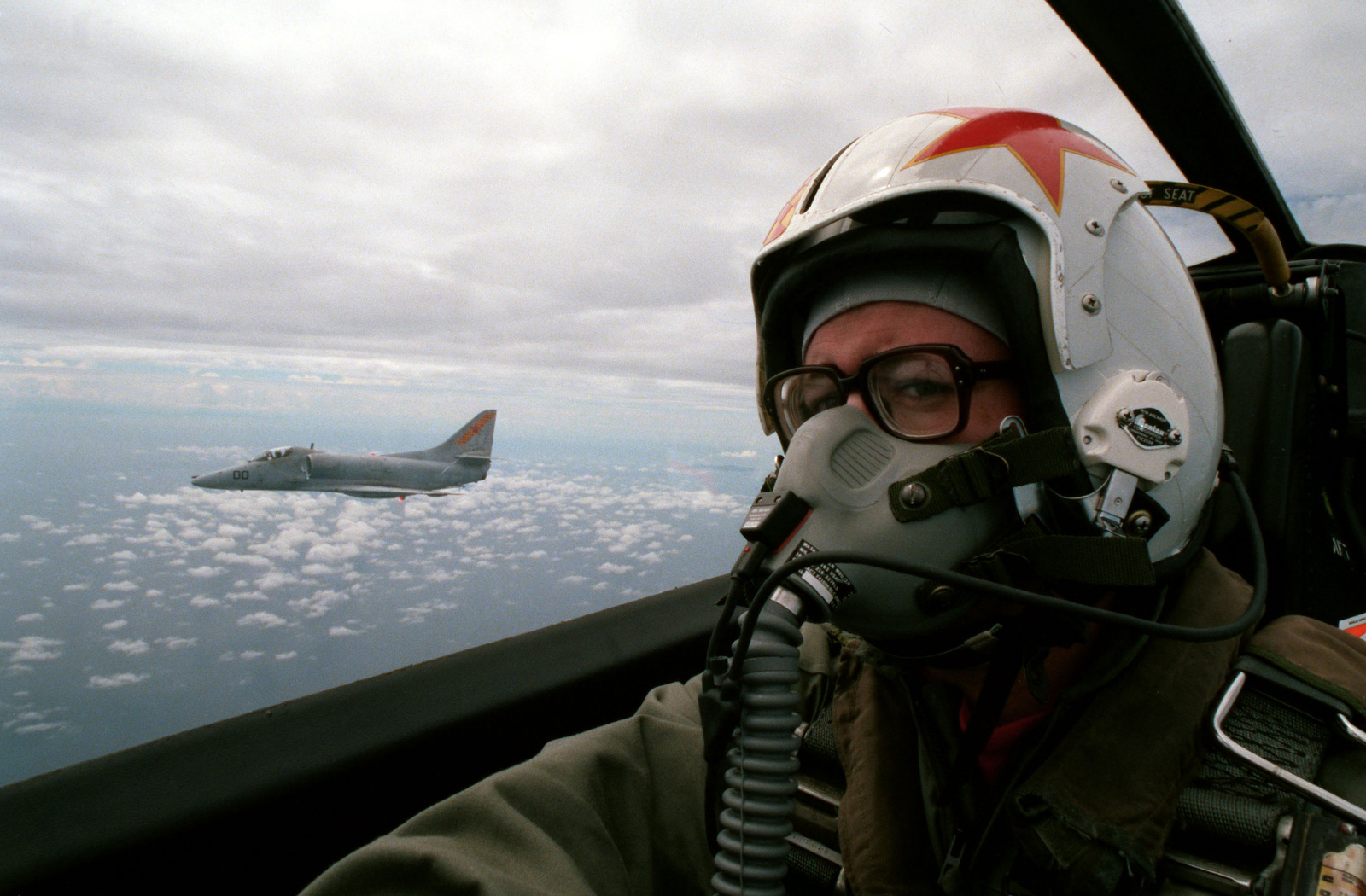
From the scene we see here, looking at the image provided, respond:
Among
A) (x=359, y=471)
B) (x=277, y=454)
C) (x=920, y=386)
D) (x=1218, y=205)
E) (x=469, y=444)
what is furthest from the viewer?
(x=469, y=444)

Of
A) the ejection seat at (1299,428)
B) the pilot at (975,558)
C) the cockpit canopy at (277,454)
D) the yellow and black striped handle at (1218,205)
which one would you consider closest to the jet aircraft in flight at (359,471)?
the cockpit canopy at (277,454)

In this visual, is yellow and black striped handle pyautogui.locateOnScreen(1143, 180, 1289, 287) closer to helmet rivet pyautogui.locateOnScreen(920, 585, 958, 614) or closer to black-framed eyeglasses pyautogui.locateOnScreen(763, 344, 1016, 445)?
black-framed eyeglasses pyautogui.locateOnScreen(763, 344, 1016, 445)

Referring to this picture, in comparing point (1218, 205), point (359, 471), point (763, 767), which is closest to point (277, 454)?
point (359, 471)

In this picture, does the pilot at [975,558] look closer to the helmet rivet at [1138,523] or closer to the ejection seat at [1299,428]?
the helmet rivet at [1138,523]

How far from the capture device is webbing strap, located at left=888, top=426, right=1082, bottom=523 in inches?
34.0

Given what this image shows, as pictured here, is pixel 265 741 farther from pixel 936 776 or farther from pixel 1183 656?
pixel 1183 656

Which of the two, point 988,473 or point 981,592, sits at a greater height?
point 988,473

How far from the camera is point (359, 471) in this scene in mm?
3738

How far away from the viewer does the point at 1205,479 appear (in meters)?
0.96

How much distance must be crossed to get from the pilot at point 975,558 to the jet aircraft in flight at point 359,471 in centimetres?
229

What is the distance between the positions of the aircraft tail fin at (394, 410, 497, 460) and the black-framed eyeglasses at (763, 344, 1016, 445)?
4646 mm

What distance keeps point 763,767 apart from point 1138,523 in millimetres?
595

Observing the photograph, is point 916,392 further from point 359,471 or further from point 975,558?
point 359,471

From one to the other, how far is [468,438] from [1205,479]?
6260 mm
